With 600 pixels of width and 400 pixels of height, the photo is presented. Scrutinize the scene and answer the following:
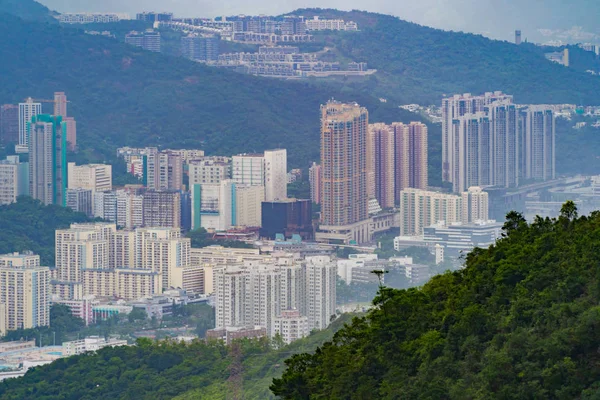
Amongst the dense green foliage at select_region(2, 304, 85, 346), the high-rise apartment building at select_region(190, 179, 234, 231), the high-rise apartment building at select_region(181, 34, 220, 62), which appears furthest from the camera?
the high-rise apartment building at select_region(181, 34, 220, 62)

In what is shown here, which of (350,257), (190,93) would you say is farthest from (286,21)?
(350,257)

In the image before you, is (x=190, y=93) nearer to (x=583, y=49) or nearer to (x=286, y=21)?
(x=286, y=21)

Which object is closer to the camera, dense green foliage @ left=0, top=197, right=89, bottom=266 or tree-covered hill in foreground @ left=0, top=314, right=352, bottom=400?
tree-covered hill in foreground @ left=0, top=314, right=352, bottom=400

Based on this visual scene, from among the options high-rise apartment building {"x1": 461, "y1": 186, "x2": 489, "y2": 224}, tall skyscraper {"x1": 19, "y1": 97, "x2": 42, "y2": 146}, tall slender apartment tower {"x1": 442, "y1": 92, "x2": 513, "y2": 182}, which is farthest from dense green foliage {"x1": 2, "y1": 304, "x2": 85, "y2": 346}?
tall slender apartment tower {"x1": 442, "y1": 92, "x2": 513, "y2": 182}

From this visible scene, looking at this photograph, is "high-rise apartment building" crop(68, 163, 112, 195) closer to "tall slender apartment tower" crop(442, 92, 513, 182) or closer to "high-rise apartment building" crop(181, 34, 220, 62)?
"tall slender apartment tower" crop(442, 92, 513, 182)

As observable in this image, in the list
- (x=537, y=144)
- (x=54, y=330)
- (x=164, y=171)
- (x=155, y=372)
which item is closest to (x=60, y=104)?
(x=164, y=171)

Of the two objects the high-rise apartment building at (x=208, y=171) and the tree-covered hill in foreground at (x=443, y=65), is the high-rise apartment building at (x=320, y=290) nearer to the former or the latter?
the high-rise apartment building at (x=208, y=171)

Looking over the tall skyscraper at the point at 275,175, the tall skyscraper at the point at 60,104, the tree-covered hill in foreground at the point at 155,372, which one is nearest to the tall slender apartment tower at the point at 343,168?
the tall skyscraper at the point at 275,175
